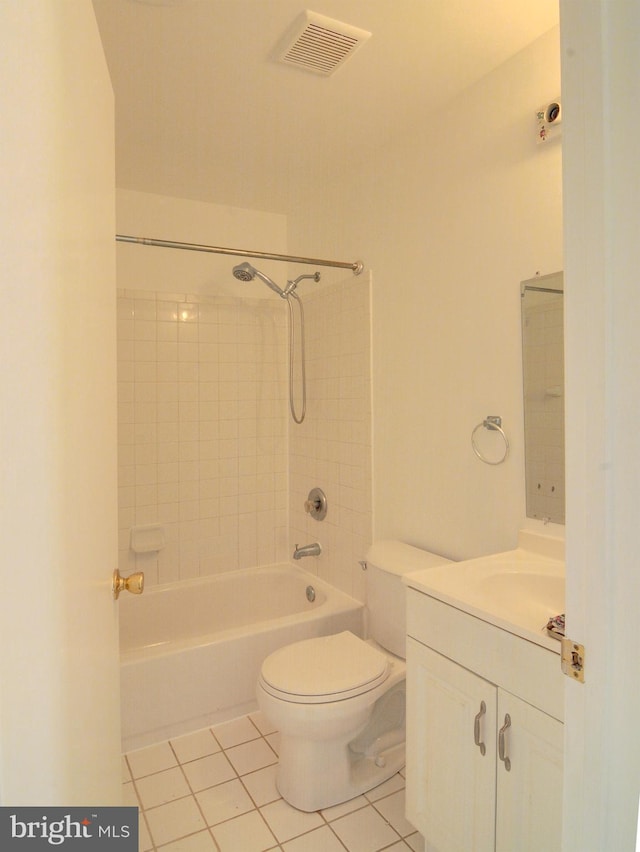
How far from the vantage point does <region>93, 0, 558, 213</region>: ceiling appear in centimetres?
150

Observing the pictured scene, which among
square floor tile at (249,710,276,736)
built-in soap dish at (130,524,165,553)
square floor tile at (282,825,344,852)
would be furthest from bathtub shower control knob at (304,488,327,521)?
square floor tile at (282,825,344,852)

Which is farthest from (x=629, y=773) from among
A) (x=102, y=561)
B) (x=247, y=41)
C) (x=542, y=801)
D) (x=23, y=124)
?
(x=247, y=41)

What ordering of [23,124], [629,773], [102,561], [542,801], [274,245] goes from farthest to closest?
[274,245] → [542,801] → [102,561] → [629,773] → [23,124]

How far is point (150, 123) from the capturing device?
2.08 m

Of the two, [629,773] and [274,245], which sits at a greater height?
[274,245]

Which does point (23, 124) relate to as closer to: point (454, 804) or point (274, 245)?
point (454, 804)

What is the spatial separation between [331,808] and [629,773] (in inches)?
55.1

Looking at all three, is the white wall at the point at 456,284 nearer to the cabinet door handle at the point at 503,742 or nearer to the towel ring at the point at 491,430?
the towel ring at the point at 491,430

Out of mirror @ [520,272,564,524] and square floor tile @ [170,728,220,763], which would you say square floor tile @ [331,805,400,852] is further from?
mirror @ [520,272,564,524]

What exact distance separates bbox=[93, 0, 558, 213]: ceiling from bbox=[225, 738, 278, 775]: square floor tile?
247 centimetres

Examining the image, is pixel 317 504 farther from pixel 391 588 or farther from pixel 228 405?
pixel 391 588

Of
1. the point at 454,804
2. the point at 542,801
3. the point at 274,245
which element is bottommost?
the point at 454,804

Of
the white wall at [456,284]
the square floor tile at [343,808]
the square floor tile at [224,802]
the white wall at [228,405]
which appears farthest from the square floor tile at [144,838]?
the white wall at [456,284]
